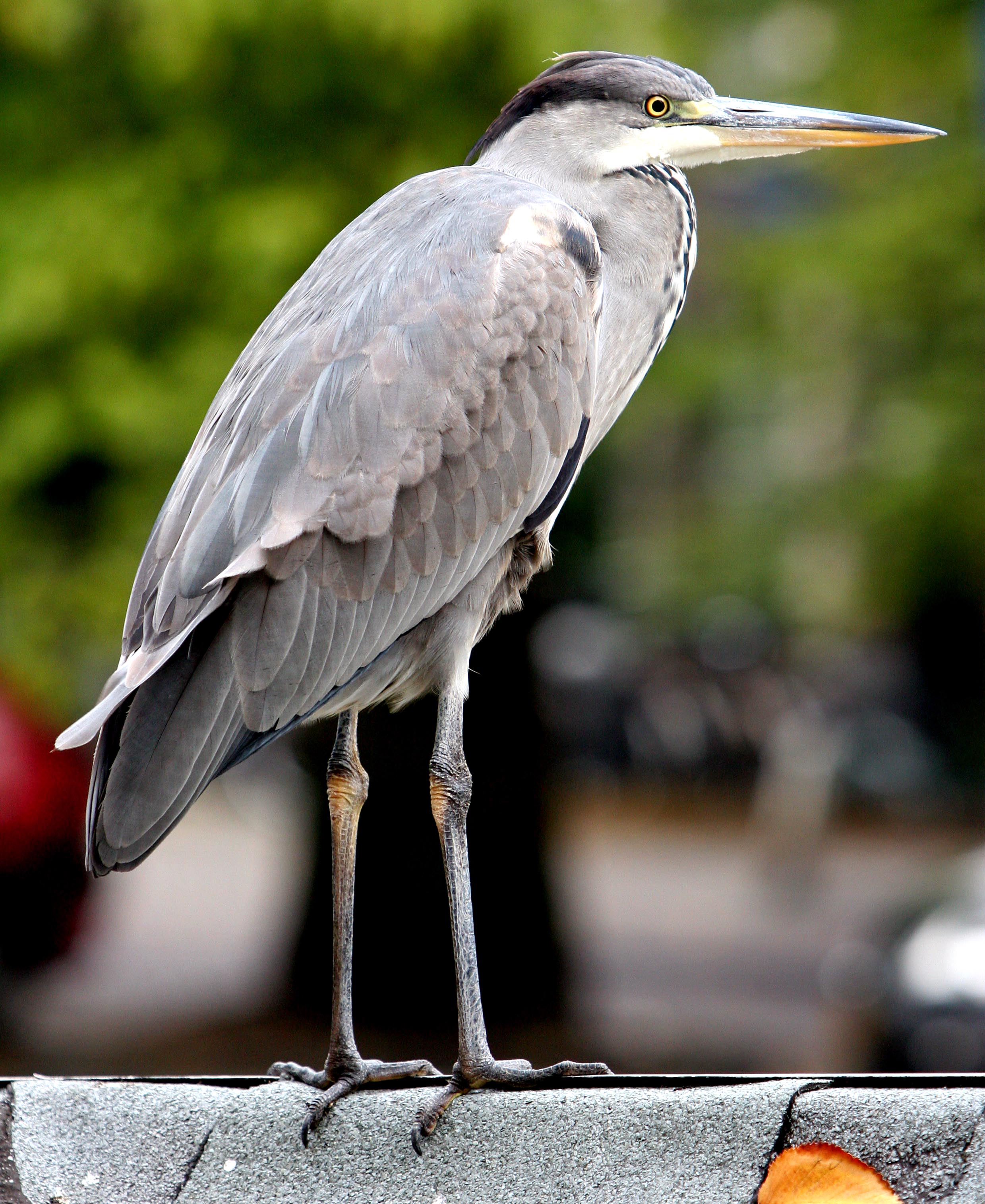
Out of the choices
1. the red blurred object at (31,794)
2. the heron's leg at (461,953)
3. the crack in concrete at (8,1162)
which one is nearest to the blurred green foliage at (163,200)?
the red blurred object at (31,794)

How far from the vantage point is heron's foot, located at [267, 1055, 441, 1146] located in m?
2.97

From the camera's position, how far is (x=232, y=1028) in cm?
823

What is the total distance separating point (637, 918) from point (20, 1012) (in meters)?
5.13

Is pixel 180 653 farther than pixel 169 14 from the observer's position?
No

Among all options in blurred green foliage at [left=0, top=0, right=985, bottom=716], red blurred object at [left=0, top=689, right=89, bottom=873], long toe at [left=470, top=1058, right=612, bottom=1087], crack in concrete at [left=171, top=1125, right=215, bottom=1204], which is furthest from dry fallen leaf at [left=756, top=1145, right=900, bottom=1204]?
red blurred object at [left=0, top=689, right=89, bottom=873]

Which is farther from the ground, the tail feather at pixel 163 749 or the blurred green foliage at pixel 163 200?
the blurred green foliage at pixel 163 200

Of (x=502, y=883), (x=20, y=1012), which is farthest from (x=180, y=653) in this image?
(x=20, y=1012)

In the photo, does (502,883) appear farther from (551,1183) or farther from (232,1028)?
(551,1183)

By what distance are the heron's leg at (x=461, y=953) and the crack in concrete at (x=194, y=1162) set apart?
364mm

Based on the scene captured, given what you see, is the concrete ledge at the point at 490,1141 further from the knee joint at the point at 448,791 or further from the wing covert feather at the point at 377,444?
the wing covert feather at the point at 377,444

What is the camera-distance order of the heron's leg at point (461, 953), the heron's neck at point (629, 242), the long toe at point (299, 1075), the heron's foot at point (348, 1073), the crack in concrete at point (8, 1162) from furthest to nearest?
the heron's neck at point (629, 242), the long toe at point (299, 1075), the heron's foot at point (348, 1073), the heron's leg at point (461, 953), the crack in concrete at point (8, 1162)

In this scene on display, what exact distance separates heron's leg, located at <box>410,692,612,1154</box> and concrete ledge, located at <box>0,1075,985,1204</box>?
42mm

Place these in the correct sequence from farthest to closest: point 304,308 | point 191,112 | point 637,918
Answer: point 637,918 < point 191,112 < point 304,308

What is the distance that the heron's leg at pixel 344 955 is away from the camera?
122 inches
